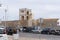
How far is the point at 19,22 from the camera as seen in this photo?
386ft

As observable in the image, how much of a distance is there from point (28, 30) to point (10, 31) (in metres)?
17.6

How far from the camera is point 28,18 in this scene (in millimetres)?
120688

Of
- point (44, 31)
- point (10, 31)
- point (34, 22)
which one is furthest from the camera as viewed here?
point (34, 22)

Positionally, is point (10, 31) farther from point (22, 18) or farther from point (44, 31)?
point (22, 18)

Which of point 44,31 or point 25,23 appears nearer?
point 44,31

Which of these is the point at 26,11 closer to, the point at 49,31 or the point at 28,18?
the point at 28,18

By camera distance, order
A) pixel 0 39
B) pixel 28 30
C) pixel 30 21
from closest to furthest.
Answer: pixel 0 39
pixel 28 30
pixel 30 21

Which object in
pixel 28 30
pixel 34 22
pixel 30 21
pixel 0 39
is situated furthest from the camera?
pixel 34 22

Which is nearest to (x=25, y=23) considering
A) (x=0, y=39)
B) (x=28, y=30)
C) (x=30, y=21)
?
(x=30, y=21)

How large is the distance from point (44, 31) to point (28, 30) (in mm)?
13588

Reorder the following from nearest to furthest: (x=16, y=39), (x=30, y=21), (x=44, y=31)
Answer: (x=16, y=39)
(x=44, y=31)
(x=30, y=21)

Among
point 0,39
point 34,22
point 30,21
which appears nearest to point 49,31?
point 0,39

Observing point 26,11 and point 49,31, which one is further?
point 26,11

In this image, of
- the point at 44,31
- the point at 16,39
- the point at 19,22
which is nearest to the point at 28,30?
the point at 44,31
